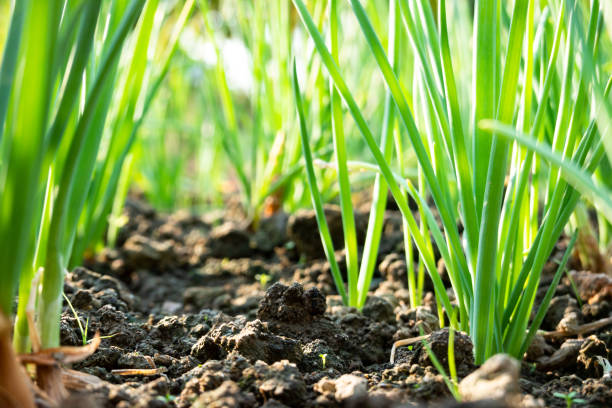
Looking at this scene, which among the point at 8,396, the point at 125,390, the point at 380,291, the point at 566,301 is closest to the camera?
the point at 8,396

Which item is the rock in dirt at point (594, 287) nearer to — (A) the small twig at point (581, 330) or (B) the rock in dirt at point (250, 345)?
(A) the small twig at point (581, 330)

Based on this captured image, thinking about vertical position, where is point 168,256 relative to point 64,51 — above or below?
below

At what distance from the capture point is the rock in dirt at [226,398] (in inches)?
24.0

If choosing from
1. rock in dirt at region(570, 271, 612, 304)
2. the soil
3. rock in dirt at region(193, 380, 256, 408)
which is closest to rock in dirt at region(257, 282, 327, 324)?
the soil

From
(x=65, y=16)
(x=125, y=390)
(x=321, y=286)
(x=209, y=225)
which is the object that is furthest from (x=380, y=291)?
(x=209, y=225)

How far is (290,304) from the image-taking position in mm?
922

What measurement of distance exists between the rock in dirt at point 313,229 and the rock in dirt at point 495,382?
88 cm

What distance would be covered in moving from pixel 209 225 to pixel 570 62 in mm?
1653

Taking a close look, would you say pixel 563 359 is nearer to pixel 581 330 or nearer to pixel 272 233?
pixel 581 330

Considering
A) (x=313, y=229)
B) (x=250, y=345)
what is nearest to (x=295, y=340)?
(x=250, y=345)

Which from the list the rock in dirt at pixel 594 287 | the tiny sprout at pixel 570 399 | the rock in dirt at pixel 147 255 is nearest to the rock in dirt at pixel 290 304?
the tiny sprout at pixel 570 399

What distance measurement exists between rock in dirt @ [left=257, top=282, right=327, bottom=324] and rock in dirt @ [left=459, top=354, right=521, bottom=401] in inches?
12.9

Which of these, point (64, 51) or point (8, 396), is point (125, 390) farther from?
point (64, 51)

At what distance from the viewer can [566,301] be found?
3.57ft
